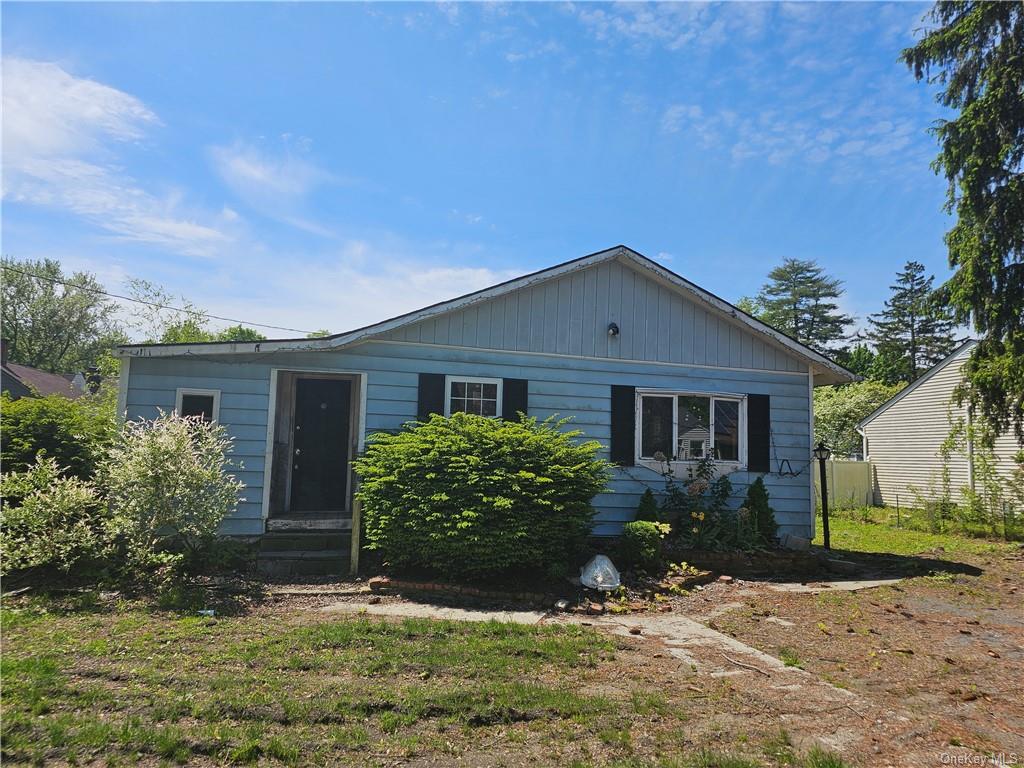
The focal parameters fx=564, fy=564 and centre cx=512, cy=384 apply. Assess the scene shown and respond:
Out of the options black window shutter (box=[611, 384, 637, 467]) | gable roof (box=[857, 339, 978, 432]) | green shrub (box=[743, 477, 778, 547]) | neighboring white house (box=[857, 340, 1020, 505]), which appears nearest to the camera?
green shrub (box=[743, 477, 778, 547])

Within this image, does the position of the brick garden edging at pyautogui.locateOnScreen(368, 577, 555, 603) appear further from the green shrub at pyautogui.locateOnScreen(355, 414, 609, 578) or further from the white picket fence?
the white picket fence

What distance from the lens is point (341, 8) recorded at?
22.8 feet

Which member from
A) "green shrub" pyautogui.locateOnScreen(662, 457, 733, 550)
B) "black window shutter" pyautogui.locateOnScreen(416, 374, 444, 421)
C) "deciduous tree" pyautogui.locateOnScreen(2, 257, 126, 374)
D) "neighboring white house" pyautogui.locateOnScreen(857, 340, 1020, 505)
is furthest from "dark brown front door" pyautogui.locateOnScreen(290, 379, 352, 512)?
"deciduous tree" pyautogui.locateOnScreen(2, 257, 126, 374)

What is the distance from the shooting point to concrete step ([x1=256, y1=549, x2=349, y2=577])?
7223 millimetres

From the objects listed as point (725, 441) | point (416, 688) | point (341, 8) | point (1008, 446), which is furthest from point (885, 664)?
point (1008, 446)

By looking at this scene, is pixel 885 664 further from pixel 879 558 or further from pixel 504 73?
pixel 504 73

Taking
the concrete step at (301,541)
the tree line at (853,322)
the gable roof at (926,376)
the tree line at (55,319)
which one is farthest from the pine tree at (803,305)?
the concrete step at (301,541)

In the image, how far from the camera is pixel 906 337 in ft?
141

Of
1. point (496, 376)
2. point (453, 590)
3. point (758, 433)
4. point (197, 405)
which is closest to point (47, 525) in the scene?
point (197, 405)

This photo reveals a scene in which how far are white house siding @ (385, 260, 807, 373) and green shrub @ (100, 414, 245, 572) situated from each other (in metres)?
3.07

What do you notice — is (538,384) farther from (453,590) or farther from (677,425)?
(453,590)

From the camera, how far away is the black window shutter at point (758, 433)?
31.9 ft

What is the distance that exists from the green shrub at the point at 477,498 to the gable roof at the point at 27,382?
55.1 feet

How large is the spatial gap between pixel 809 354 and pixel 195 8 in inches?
396
